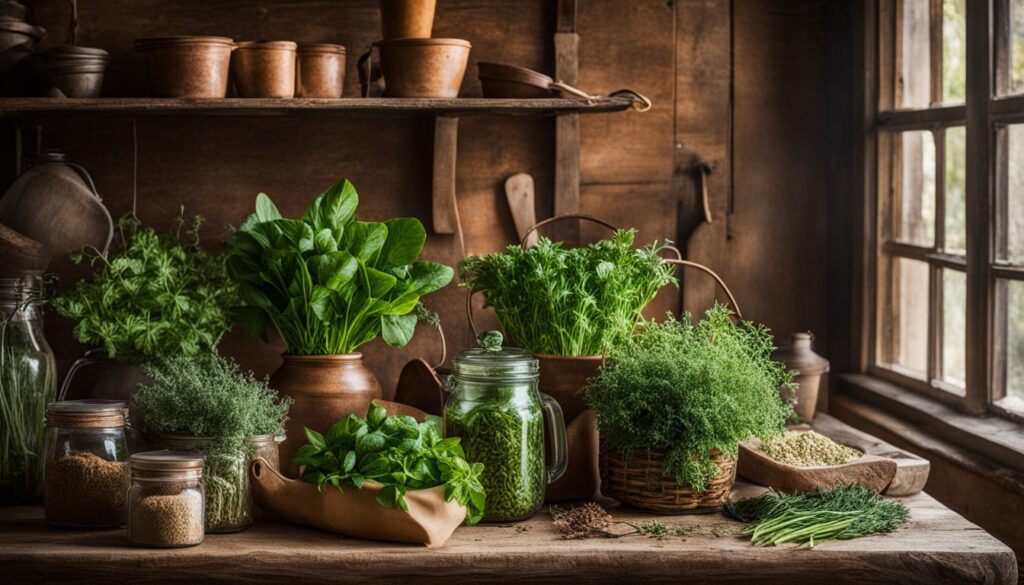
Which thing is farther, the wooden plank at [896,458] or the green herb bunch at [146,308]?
the green herb bunch at [146,308]

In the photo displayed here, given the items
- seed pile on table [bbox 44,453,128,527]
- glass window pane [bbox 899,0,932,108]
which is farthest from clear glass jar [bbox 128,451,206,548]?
glass window pane [bbox 899,0,932,108]

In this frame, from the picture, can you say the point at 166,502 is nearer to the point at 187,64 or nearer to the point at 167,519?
the point at 167,519

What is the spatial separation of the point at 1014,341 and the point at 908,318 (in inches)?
21.8

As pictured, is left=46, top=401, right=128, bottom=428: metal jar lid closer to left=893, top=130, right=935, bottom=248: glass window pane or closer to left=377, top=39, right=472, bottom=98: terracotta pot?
left=377, top=39, right=472, bottom=98: terracotta pot

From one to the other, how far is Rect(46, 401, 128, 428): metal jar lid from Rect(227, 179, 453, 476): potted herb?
12.6 inches

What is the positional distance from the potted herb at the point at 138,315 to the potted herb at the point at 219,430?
0.52m

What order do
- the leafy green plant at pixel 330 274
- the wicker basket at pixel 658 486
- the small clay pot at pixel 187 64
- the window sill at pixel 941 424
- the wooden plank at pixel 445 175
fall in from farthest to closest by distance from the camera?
the wooden plank at pixel 445 175
the small clay pot at pixel 187 64
the window sill at pixel 941 424
the leafy green plant at pixel 330 274
the wicker basket at pixel 658 486

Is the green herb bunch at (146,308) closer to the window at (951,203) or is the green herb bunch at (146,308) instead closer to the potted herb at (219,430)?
the potted herb at (219,430)

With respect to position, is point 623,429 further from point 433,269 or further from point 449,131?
point 449,131

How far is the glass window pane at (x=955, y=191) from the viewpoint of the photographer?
2.69 metres

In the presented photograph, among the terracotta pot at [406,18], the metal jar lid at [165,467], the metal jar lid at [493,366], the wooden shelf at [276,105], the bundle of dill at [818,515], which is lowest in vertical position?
the bundle of dill at [818,515]

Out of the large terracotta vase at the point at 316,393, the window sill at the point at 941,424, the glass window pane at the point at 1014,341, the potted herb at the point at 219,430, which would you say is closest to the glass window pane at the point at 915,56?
the glass window pane at the point at 1014,341

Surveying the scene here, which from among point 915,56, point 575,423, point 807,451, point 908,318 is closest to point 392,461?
point 575,423

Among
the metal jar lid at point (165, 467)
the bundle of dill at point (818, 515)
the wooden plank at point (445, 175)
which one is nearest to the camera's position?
the metal jar lid at point (165, 467)
